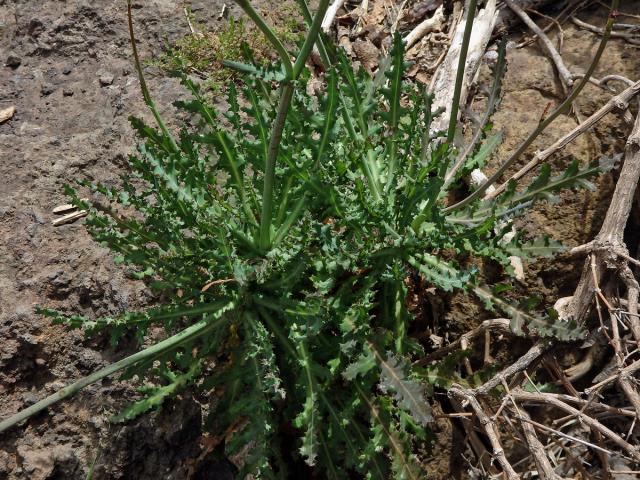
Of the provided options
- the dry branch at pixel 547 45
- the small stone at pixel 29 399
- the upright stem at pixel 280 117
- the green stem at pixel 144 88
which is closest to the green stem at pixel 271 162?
the upright stem at pixel 280 117

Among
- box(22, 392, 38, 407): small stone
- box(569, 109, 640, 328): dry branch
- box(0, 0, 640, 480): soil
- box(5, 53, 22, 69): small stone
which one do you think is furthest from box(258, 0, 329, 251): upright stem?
box(5, 53, 22, 69): small stone

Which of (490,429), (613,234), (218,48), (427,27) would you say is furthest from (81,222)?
(613,234)

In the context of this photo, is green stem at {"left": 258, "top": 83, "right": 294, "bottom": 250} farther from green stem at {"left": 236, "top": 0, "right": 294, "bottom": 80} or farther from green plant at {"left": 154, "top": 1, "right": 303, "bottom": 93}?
green plant at {"left": 154, "top": 1, "right": 303, "bottom": 93}

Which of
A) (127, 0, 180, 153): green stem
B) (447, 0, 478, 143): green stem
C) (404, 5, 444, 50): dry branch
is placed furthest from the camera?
(404, 5, 444, 50): dry branch

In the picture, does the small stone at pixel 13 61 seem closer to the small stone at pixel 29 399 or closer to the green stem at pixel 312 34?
the small stone at pixel 29 399

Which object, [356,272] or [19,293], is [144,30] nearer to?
[19,293]

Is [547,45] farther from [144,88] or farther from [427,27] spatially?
[144,88]
